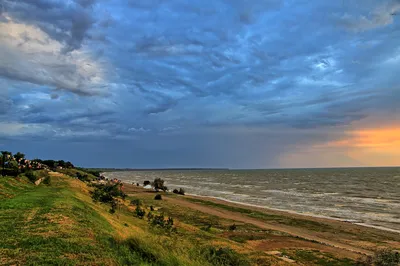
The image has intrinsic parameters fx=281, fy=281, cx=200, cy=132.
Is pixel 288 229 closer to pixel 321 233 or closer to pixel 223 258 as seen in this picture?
pixel 321 233

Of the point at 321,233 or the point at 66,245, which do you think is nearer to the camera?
the point at 66,245

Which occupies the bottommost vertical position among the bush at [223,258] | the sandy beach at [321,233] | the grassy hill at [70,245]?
the sandy beach at [321,233]

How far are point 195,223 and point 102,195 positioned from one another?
11060 mm

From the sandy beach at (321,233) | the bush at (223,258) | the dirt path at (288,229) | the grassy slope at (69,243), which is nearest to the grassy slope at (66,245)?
the grassy slope at (69,243)

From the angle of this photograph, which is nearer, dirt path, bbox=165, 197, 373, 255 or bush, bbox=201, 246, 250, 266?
bush, bbox=201, 246, 250, 266

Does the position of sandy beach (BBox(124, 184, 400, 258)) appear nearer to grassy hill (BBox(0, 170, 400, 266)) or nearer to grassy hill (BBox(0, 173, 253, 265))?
grassy hill (BBox(0, 170, 400, 266))

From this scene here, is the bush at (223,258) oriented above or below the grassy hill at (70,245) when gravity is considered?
below

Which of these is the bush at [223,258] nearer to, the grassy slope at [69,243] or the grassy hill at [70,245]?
the grassy slope at [69,243]

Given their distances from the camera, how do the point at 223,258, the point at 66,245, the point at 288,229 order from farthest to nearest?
1. the point at 288,229
2. the point at 223,258
3. the point at 66,245

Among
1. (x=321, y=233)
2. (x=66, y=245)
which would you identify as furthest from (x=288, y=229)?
(x=66, y=245)

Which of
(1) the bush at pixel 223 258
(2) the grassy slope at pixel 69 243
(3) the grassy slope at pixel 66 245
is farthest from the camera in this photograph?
(1) the bush at pixel 223 258

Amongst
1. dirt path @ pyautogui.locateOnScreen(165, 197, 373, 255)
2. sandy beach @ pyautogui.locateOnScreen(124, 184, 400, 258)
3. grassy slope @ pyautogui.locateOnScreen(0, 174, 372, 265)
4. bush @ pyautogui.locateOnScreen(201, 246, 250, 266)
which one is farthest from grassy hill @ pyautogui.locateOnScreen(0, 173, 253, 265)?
dirt path @ pyautogui.locateOnScreen(165, 197, 373, 255)

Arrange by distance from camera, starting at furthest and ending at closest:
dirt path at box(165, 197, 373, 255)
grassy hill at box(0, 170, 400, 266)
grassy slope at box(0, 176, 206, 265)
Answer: dirt path at box(165, 197, 373, 255) → grassy hill at box(0, 170, 400, 266) → grassy slope at box(0, 176, 206, 265)

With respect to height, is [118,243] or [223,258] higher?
[118,243]
